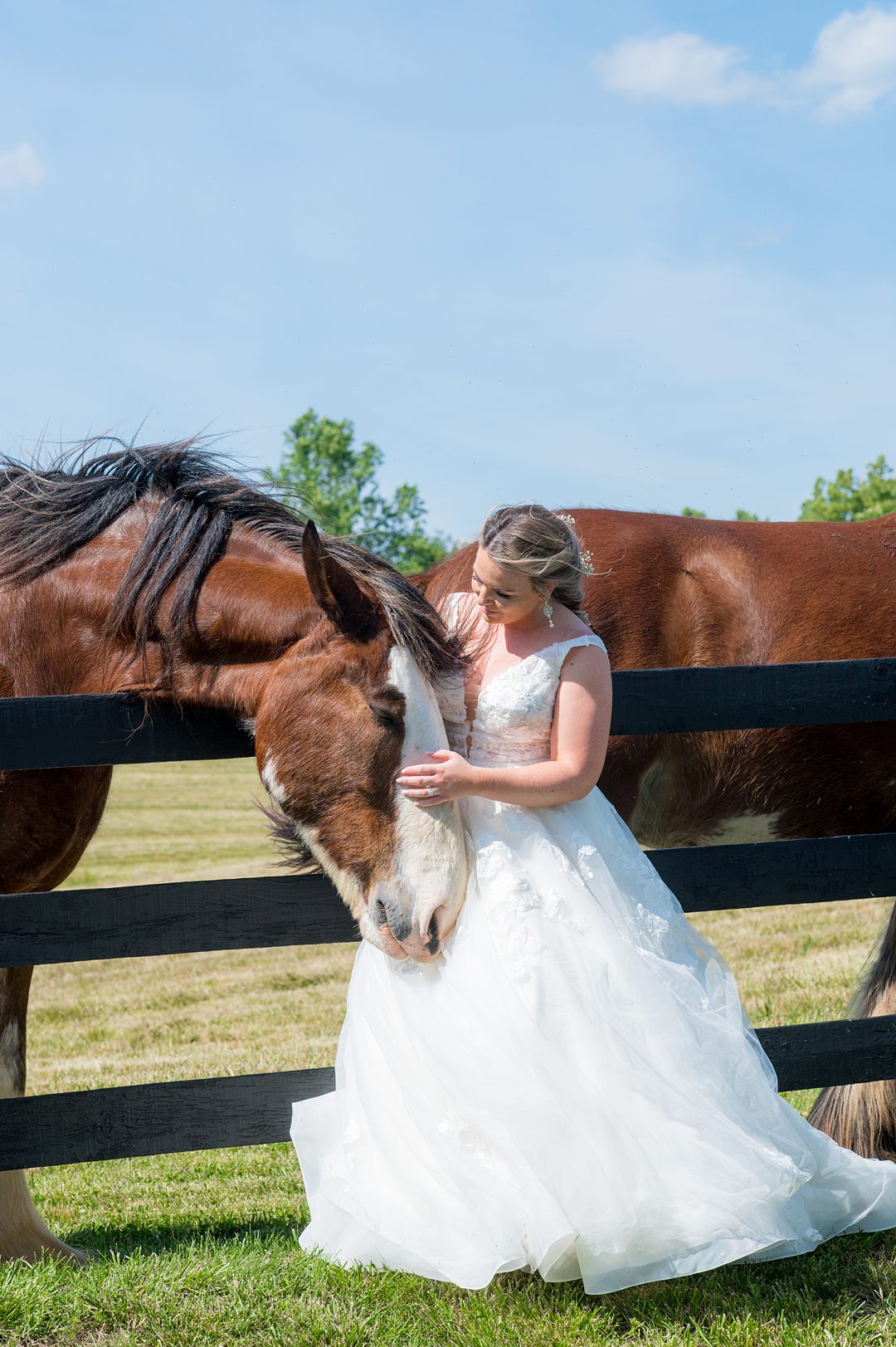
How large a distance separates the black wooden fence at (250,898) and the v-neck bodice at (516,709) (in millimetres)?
380

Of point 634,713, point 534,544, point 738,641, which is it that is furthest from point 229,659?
point 738,641

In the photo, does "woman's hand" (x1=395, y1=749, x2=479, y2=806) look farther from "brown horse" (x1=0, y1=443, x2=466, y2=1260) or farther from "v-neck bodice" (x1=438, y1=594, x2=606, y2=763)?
"v-neck bodice" (x1=438, y1=594, x2=606, y2=763)

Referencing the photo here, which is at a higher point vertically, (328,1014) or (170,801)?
(328,1014)

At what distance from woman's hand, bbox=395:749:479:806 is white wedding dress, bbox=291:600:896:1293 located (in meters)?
0.18

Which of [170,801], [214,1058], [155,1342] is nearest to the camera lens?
[155,1342]

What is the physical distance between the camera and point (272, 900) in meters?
3.27

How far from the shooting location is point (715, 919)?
10414 mm

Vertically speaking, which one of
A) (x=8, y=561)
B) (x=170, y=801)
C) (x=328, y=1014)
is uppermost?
(x=8, y=561)

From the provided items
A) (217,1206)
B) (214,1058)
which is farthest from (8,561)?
(214,1058)

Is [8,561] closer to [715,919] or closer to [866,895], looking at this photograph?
[866,895]

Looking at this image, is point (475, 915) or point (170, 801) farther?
point (170, 801)

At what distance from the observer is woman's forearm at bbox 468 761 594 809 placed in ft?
9.61

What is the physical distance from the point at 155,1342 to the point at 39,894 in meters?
1.17

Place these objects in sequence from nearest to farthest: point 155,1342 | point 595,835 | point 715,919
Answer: point 155,1342 → point 595,835 → point 715,919
